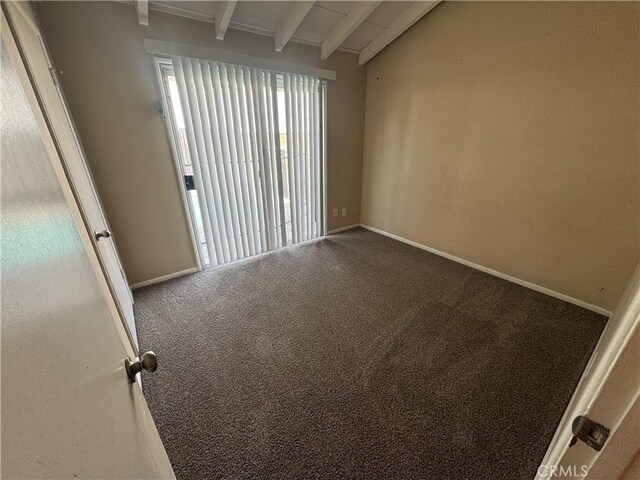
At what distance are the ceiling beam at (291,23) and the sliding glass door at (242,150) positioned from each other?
29 cm

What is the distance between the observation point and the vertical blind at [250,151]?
2363 mm

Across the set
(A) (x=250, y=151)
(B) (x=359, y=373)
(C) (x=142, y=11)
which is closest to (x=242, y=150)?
(A) (x=250, y=151)

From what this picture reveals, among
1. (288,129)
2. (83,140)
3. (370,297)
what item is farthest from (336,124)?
(83,140)

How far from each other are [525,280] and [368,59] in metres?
3.11

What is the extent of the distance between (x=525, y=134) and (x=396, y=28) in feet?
5.80

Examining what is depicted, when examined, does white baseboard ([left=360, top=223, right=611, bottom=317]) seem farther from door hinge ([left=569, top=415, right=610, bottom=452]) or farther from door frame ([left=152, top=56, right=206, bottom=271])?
→ door frame ([left=152, top=56, right=206, bottom=271])

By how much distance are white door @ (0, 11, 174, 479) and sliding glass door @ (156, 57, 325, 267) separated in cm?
207

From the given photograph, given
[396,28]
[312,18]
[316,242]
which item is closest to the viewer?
[312,18]

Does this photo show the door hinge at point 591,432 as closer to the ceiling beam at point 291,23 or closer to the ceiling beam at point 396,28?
the ceiling beam at point 291,23

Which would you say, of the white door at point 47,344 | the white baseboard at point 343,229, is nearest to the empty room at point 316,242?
the white door at point 47,344

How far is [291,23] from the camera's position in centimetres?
231

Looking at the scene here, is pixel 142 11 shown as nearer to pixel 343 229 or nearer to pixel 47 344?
pixel 47 344

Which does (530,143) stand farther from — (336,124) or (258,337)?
(258,337)

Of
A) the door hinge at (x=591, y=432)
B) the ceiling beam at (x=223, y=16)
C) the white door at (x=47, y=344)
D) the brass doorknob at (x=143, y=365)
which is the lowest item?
the brass doorknob at (x=143, y=365)
